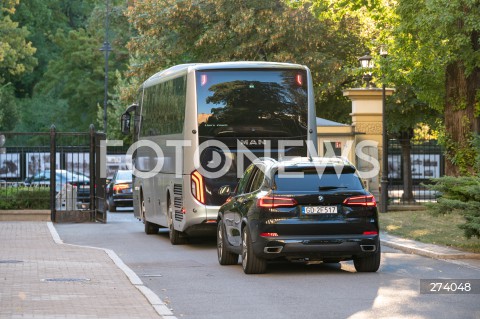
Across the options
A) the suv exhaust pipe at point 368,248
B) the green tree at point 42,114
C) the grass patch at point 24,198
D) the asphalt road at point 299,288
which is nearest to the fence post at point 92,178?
the grass patch at point 24,198

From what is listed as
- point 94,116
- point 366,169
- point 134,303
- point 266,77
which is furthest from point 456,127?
point 94,116

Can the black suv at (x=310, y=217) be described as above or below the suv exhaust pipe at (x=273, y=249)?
above

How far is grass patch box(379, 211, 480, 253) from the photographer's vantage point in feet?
70.8

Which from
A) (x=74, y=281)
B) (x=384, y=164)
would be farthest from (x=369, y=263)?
(x=384, y=164)

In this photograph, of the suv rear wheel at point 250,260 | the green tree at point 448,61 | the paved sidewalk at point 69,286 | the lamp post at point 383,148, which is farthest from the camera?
the lamp post at point 383,148

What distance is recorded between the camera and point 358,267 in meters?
17.0

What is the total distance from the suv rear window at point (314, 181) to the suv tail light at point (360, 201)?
0.18 meters

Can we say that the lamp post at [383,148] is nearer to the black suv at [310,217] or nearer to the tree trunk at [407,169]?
the tree trunk at [407,169]

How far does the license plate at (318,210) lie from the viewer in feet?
53.2

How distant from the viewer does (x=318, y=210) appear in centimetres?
1620

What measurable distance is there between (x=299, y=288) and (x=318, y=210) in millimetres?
1718

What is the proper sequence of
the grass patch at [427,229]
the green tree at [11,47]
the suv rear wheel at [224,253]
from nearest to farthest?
1. the suv rear wheel at [224,253]
2. the grass patch at [427,229]
3. the green tree at [11,47]

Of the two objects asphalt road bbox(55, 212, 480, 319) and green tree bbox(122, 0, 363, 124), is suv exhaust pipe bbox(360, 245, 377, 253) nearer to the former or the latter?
asphalt road bbox(55, 212, 480, 319)

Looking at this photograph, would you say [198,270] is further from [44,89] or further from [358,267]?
[44,89]
